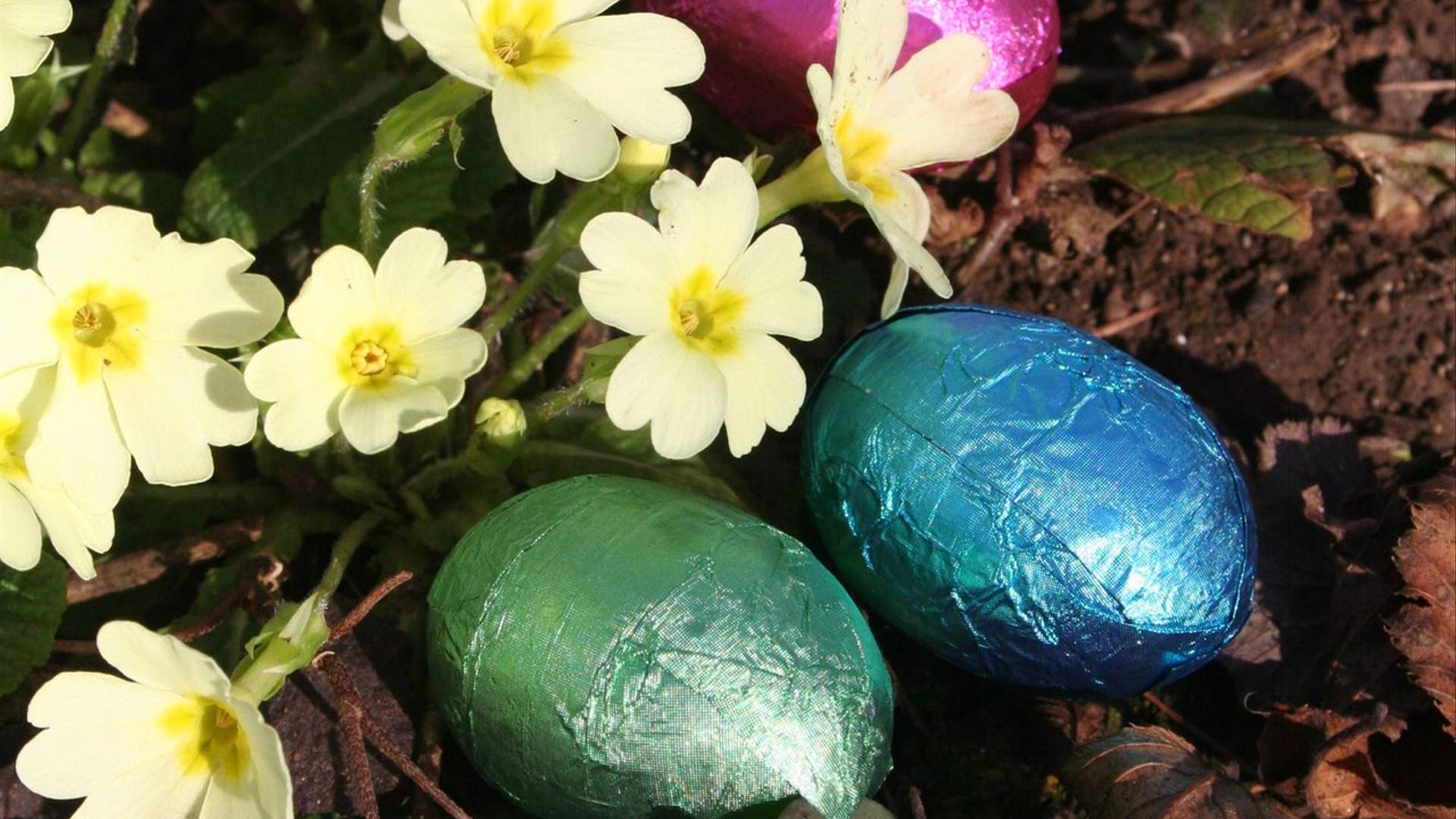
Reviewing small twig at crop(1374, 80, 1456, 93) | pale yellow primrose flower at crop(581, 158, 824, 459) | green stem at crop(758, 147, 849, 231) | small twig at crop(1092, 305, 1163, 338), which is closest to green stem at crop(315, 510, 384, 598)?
pale yellow primrose flower at crop(581, 158, 824, 459)

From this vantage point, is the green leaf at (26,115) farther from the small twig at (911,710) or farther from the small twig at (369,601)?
the small twig at (911,710)

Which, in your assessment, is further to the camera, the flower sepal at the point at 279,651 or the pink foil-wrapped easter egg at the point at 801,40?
the pink foil-wrapped easter egg at the point at 801,40

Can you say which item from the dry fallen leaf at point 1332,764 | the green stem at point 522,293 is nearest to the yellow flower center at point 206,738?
the green stem at point 522,293

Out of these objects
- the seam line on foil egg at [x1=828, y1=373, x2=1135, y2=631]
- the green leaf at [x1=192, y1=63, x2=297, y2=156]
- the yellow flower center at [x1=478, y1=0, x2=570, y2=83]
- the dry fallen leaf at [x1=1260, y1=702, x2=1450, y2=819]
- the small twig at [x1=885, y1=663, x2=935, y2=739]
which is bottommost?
the small twig at [x1=885, y1=663, x2=935, y2=739]

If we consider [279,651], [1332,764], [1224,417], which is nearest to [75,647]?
[279,651]

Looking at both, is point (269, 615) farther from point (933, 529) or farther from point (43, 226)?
point (933, 529)

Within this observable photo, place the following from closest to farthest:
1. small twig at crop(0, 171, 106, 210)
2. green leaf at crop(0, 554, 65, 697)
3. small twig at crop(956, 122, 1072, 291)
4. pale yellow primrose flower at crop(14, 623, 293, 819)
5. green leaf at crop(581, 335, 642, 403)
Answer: pale yellow primrose flower at crop(14, 623, 293, 819), green leaf at crop(581, 335, 642, 403), green leaf at crop(0, 554, 65, 697), small twig at crop(0, 171, 106, 210), small twig at crop(956, 122, 1072, 291)

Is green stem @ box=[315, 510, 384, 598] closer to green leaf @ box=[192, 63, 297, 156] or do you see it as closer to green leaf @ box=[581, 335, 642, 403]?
green leaf @ box=[581, 335, 642, 403]
